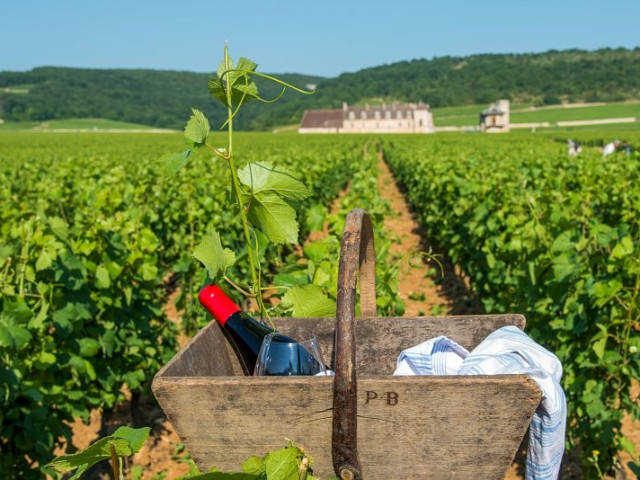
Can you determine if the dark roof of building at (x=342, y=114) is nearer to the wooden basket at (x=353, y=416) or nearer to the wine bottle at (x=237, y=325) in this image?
the wine bottle at (x=237, y=325)

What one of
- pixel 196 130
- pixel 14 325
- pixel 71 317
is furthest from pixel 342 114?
pixel 196 130

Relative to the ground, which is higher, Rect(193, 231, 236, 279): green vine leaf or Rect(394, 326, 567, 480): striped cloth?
Rect(193, 231, 236, 279): green vine leaf

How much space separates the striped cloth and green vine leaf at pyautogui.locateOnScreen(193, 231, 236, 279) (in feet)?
1.46

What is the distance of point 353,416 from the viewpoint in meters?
1.10

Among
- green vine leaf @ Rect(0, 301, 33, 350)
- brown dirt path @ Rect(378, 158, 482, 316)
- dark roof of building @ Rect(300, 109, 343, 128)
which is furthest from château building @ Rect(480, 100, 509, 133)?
green vine leaf @ Rect(0, 301, 33, 350)

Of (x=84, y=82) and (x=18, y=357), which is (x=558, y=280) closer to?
(x=18, y=357)

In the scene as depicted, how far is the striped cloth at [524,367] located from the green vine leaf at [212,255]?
17.5 inches

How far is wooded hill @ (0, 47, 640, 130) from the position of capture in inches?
5177

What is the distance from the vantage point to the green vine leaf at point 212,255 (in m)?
1.35

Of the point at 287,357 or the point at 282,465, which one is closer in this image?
the point at 282,465

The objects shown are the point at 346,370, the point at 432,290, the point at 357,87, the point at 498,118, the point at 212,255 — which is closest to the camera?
the point at 346,370

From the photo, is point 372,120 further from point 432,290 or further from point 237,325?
point 237,325

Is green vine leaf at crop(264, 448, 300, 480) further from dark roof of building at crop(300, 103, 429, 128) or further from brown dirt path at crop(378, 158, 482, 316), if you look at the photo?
dark roof of building at crop(300, 103, 429, 128)

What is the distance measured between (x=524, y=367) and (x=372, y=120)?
101 meters
